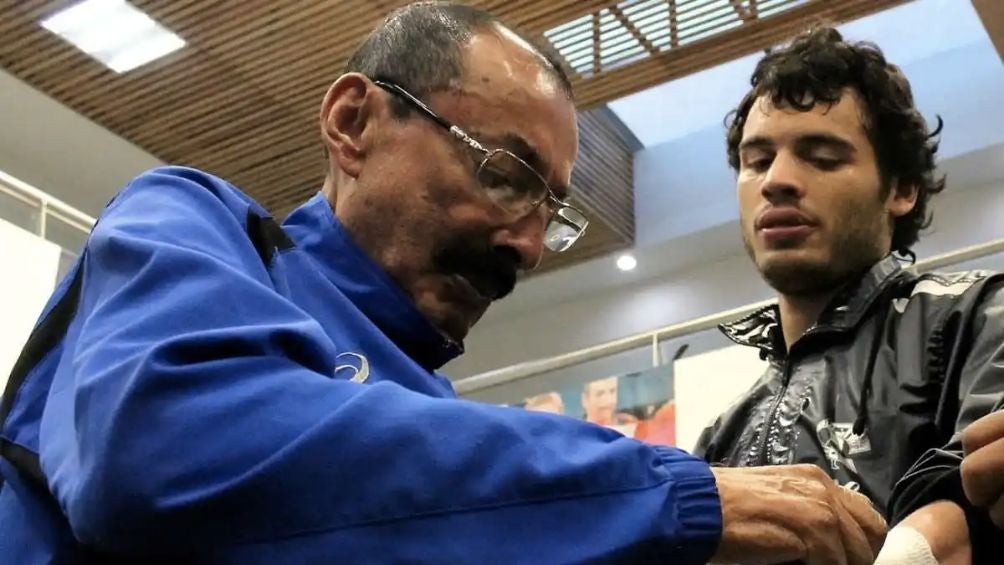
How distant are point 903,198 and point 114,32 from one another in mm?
3074

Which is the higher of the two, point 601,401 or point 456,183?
point 456,183

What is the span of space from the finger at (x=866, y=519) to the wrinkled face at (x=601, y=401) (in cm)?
271

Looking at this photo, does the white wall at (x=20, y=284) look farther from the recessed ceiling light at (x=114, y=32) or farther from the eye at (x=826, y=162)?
the eye at (x=826, y=162)

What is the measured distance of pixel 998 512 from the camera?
106 cm

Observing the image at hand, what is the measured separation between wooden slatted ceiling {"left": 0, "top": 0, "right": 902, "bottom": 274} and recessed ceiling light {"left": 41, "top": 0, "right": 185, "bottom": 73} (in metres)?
0.04

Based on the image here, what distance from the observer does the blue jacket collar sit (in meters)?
1.12

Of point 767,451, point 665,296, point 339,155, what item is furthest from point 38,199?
point 665,296

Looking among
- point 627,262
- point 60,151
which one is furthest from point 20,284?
point 627,262

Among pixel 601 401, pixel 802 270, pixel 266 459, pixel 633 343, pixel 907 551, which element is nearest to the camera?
pixel 266 459

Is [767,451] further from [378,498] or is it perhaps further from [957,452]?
[378,498]

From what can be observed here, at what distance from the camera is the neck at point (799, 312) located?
1539 mm

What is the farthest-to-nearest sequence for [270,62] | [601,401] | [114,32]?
[270,62], [114,32], [601,401]

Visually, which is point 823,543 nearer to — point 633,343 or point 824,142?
point 824,142

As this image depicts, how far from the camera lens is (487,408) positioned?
77 centimetres
